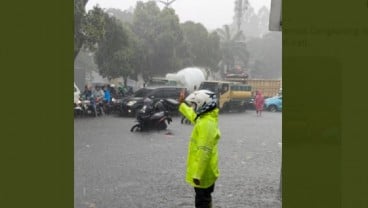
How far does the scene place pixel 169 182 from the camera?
7.32 m

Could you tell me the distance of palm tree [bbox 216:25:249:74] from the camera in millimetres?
38844

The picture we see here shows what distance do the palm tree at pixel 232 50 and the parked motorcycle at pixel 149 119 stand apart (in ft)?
77.0

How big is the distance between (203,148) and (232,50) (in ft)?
118

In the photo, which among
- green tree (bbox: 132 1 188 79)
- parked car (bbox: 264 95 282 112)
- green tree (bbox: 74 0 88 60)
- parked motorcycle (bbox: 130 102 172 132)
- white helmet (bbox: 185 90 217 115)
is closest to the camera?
white helmet (bbox: 185 90 217 115)

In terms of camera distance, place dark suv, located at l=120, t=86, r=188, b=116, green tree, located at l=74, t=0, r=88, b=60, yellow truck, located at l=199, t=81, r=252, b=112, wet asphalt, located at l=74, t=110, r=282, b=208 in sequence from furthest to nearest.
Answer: yellow truck, located at l=199, t=81, r=252, b=112 < dark suv, located at l=120, t=86, r=188, b=116 < green tree, located at l=74, t=0, r=88, b=60 < wet asphalt, located at l=74, t=110, r=282, b=208

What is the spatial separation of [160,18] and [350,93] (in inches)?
1029

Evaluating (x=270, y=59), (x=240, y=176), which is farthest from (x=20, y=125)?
(x=270, y=59)

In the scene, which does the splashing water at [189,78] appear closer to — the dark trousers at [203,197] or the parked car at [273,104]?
the parked car at [273,104]

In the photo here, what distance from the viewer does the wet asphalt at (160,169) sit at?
6.18 meters

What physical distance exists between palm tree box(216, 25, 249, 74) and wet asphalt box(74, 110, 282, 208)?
23917mm

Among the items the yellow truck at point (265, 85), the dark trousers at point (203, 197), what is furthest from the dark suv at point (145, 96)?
the dark trousers at point (203, 197)

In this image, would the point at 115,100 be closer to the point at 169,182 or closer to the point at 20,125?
the point at 169,182

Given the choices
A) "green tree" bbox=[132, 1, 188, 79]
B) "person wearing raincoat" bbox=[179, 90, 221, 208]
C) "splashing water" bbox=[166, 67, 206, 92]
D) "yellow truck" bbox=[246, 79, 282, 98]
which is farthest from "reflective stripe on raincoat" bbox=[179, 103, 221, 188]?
"yellow truck" bbox=[246, 79, 282, 98]

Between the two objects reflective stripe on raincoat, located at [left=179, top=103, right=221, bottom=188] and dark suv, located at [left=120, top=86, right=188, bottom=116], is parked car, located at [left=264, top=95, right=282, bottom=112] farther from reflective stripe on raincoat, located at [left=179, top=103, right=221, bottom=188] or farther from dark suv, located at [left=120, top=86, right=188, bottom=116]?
reflective stripe on raincoat, located at [left=179, top=103, right=221, bottom=188]
